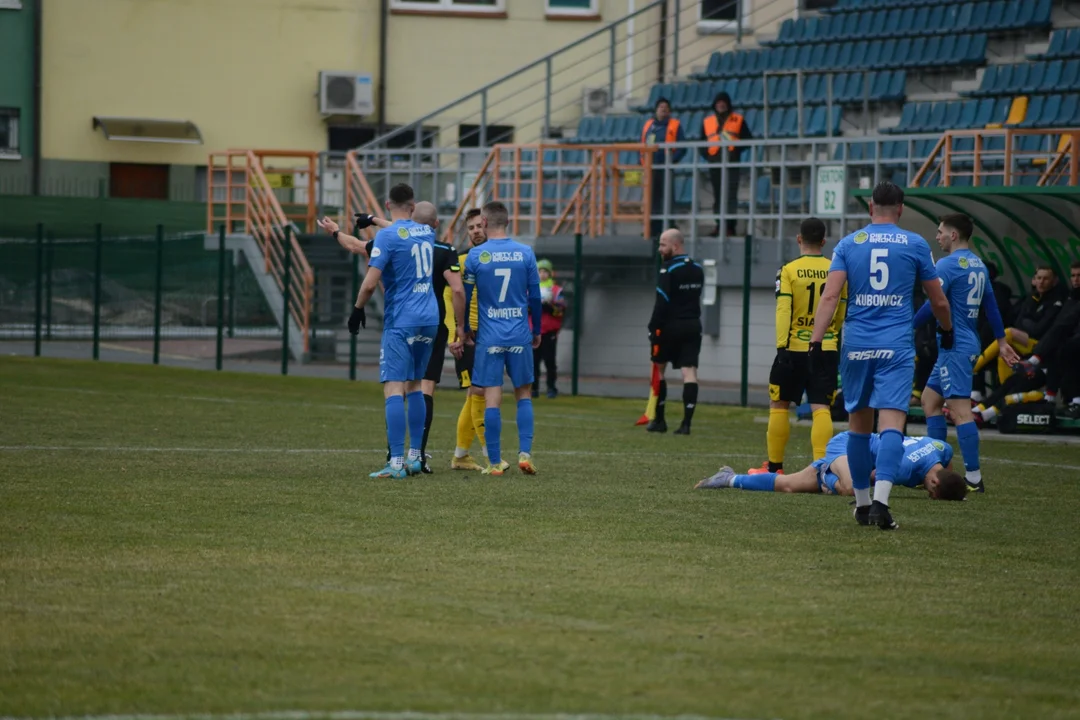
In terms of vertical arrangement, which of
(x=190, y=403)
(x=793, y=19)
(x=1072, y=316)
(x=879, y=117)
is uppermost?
(x=793, y=19)

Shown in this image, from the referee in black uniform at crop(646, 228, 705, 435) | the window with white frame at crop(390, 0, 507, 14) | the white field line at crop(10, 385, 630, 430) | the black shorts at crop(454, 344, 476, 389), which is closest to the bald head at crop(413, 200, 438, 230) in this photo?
the black shorts at crop(454, 344, 476, 389)

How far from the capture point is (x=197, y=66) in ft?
121

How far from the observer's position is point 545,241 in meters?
24.7

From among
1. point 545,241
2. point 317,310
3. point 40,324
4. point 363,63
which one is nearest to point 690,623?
point 545,241

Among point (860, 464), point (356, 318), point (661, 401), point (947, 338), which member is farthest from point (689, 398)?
point (860, 464)

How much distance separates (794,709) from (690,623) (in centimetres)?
133

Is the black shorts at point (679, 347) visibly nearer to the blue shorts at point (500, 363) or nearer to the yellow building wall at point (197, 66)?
the blue shorts at point (500, 363)

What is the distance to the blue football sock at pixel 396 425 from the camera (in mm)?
11773

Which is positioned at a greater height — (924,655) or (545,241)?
(545,241)

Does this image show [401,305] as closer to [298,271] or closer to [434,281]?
[434,281]

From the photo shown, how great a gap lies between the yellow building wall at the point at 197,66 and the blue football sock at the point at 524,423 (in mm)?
26399

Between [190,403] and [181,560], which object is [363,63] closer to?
[190,403]

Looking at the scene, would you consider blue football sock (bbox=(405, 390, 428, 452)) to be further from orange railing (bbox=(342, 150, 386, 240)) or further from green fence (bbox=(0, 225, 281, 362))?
orange railing (bbox=(342, 150, 386, 240))

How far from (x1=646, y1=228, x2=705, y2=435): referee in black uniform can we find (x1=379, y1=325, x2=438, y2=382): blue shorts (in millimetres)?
5927
